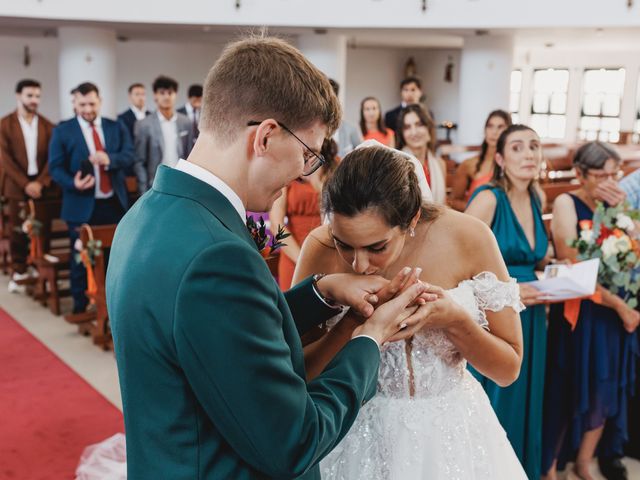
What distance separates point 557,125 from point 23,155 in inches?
602

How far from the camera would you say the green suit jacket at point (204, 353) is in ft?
4.09

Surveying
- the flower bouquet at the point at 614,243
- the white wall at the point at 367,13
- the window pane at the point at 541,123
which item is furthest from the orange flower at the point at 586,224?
the window pane at the point at 541,123

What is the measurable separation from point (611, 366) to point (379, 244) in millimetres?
2478

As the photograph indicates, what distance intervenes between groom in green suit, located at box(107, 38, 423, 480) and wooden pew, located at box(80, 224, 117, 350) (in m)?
4.56

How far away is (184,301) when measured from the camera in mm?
1243

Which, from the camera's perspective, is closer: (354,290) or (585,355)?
(354,290)

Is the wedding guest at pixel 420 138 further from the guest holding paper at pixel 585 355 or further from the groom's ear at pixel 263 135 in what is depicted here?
the groom's ear at pixel 263 135

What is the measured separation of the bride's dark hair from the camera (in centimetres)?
194

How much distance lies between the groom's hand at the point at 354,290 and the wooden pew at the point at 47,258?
5.54m

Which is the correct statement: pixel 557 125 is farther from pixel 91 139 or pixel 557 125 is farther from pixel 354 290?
pixel 354 290

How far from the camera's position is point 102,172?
680 cm

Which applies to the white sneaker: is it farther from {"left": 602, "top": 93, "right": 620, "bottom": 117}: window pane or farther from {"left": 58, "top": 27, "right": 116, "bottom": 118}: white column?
{"left": 602, "top": 93, "right": 620, "bottom": 117}: window pane

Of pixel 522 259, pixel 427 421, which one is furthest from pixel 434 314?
pixel 522 259

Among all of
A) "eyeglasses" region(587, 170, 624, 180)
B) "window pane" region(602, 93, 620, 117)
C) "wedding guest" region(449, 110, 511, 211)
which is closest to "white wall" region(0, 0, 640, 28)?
"wedding guest" region(449, 110, 511, 211)
